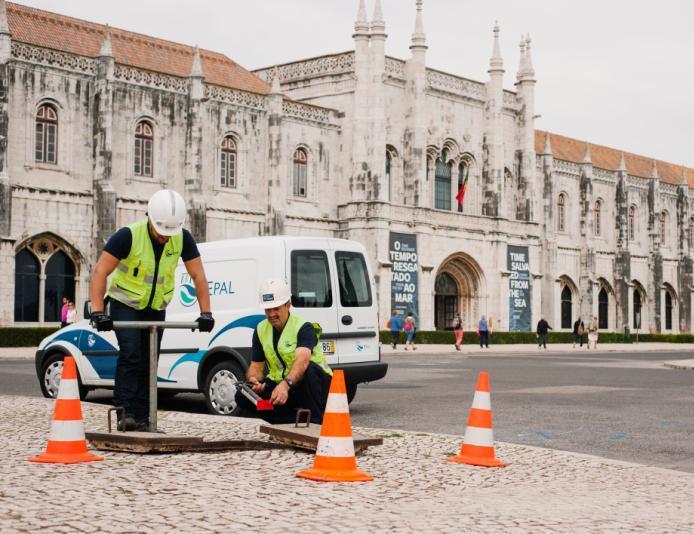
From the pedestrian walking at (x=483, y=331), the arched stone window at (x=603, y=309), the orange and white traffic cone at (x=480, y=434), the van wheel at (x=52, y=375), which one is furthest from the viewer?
the arched stone window at (x=603, y=309)

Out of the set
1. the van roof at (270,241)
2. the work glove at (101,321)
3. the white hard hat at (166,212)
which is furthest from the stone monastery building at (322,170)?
the work glove at (101,321)

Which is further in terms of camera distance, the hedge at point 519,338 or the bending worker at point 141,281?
the hedge at point 519,338

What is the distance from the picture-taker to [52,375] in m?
14.1

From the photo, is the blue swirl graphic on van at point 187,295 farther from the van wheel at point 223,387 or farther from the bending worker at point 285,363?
the bending worker at point 285,363

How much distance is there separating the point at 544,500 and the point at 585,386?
1204 cm

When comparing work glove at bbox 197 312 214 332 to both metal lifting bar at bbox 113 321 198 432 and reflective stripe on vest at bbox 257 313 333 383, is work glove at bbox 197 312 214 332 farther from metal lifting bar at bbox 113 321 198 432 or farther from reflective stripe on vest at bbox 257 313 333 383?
reflective stripe on vest at bbox 257 313 333 383

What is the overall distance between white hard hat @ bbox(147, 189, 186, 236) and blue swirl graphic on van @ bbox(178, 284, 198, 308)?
5110mm

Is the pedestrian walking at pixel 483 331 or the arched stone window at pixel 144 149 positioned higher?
the arched stone window at pixel 144 149

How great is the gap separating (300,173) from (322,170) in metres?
1.11

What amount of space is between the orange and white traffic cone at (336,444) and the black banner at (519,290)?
43.4m

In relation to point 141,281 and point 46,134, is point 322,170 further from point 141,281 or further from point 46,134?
point 141,281

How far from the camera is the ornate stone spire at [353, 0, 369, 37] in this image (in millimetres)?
43625

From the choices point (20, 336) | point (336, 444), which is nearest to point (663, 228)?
point (20, 336)

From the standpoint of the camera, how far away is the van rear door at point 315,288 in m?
12.7
